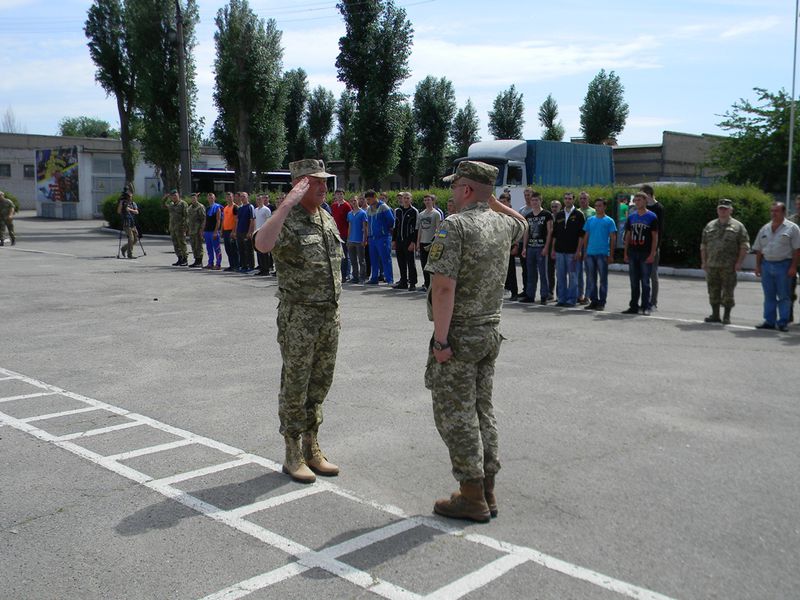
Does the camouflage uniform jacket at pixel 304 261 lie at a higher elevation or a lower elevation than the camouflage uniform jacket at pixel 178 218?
lower

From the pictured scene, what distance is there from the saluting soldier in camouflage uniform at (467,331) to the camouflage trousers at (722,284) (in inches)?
334

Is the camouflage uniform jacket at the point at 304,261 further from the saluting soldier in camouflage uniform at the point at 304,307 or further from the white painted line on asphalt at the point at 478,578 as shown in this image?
the white painted line on asphalt at the point at 478,578

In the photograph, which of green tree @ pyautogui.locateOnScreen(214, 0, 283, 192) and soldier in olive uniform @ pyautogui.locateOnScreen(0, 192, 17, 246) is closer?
soldier in olive uniform @ pyautogui.locateOnScreen(0, 192, 17, 246)

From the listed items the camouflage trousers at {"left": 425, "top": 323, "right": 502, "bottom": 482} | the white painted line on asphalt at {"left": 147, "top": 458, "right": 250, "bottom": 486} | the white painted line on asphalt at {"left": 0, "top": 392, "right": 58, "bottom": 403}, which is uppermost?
the camouflage trousers at {"left": 425, "top": 323, "right": 502, "bottom": 482}

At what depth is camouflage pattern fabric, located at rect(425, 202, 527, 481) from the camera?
443 centimetres

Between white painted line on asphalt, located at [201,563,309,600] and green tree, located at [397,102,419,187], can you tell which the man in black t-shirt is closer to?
white painted line on asphalt, located at [201,563,309,600]

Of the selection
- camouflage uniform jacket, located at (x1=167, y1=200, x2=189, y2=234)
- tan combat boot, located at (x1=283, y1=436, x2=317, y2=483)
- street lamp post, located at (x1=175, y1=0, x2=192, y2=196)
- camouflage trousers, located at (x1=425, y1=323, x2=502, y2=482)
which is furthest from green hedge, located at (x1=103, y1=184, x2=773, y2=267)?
camouflage trousers, located at (x1=425, y1=323, x2=502, y2=482)

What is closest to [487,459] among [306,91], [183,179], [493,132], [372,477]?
[372,477]

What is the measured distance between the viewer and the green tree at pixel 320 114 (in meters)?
65.8

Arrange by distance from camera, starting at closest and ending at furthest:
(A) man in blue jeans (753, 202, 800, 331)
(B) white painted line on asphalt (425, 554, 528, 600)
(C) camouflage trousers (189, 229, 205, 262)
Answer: (B) white painted line on asphalt (425, 554, 528, 600)
(A) man in blue jeans (753, 202, 800, 331)
(C) camouflage trousers (189, 229, 205, 262)

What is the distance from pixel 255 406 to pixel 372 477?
218 cm

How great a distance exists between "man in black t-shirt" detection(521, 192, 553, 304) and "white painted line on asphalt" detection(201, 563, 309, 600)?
1105 centimetres

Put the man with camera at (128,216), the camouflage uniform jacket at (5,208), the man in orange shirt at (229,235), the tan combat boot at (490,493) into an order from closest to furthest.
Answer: the tan combat boot at (490,493) → the man in orange shirt at (229,235) → the man with camera at (128,216) → the camouflage uniform jacket at (5,208)

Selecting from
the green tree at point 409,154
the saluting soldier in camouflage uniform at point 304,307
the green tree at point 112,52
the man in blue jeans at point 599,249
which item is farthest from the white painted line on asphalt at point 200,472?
the green tree at point 409,154
